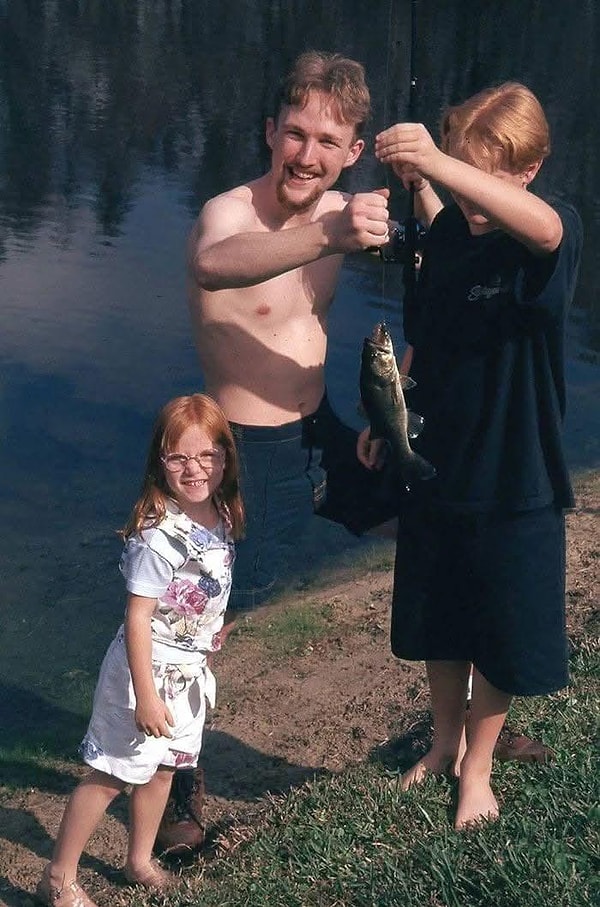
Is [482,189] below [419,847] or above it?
above

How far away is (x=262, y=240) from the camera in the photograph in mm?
3656

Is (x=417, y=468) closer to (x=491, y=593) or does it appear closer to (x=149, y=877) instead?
(x=491, y=593)

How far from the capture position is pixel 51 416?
769cm

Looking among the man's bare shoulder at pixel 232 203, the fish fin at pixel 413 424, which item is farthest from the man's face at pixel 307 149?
the fish fin at pixel 413 424

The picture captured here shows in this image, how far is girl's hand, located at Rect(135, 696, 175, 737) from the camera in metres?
3.55

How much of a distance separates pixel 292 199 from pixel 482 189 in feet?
3.38

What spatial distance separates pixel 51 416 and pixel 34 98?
10206 millimetres

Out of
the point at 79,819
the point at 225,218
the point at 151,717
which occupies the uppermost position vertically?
the point at 225,218

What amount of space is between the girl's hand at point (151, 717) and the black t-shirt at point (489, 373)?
986 millimetres

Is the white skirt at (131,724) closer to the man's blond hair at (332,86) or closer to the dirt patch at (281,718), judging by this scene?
the dirt patch at (281,718)

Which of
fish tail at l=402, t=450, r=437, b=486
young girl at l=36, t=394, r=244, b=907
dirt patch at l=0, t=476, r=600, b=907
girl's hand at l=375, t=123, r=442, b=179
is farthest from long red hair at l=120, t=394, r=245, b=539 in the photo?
dirt patch at l=0, t=476, r=600, b=907

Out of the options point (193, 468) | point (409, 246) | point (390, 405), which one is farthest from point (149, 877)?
point (409, 246)

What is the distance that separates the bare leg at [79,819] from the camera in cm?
373

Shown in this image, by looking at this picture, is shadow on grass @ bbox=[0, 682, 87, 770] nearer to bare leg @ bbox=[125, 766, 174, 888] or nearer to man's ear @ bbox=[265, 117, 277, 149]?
bare leg @ bbox=[125, 766, 174, 888]
